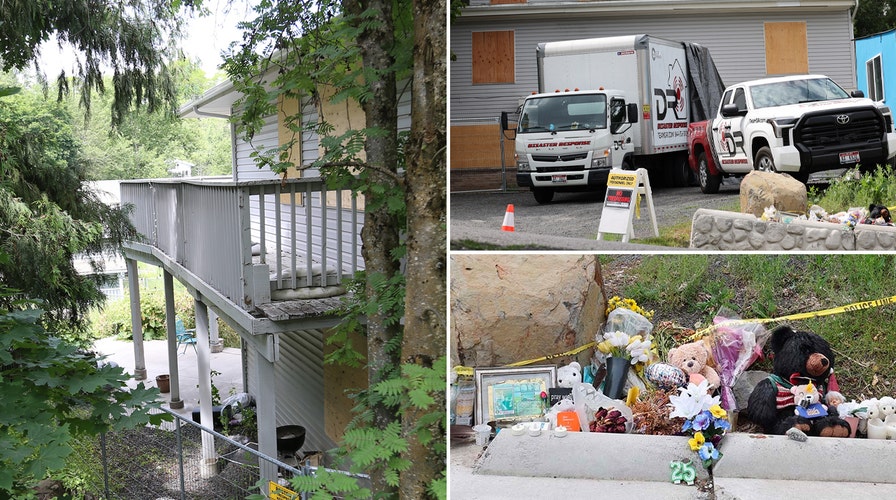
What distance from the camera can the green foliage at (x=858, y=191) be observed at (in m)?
2.77

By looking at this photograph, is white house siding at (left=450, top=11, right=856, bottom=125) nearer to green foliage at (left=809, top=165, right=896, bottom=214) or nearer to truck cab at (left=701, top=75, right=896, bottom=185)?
truck cab at (left=701, top=75, right=896, bottom=185)

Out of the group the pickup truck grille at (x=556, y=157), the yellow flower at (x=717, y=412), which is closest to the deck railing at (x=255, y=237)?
the pickup truck grille at (x=556, y=157)

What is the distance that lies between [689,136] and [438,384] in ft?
5.49

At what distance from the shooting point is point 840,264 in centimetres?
383

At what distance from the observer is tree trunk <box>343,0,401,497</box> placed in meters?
4.94

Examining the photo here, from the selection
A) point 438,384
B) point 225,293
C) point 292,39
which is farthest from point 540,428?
point 225,293

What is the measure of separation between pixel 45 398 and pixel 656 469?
12.9 ft

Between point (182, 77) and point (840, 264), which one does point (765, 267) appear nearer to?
point (840, 264)

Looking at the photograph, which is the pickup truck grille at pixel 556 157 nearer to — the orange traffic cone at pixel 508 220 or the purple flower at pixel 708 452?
the orange traffic cone at pixel 508 220

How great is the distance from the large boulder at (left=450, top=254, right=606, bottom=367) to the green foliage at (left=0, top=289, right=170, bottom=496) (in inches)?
102

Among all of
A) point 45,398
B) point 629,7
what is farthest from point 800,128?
point 45,398

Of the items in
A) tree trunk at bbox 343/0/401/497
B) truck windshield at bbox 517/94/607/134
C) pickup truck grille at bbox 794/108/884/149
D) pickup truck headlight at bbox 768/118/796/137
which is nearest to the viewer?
pickup truck grille at bbox 794/108/884/149

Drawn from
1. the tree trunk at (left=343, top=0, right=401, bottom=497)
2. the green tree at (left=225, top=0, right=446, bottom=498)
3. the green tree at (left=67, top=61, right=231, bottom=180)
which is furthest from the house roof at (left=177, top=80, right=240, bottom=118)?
the green tree at (left=67, top=61, right=231, bottom=180)

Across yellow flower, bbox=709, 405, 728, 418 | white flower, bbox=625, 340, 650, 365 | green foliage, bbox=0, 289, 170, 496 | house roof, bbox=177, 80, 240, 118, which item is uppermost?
house roof, bbox=177, 80, 240, 118
